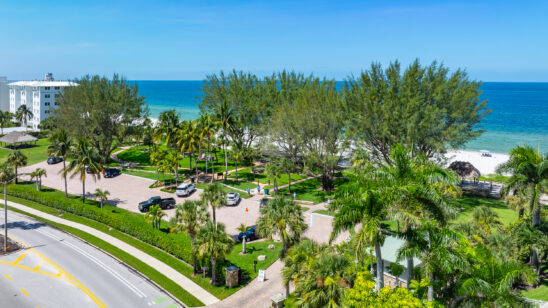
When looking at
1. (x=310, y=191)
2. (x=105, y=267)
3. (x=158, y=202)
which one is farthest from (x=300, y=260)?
(x=310, y=191)

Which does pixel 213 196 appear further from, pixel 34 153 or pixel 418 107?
pixel 34 153

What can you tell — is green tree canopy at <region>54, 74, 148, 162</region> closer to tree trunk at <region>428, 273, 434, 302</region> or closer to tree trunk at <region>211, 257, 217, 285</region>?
tree trunk at <region>211, 257, 217, 285</region>

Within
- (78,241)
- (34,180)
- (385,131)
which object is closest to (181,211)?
(78,241)

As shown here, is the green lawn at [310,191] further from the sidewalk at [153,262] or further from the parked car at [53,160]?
the parked car at [53,160]

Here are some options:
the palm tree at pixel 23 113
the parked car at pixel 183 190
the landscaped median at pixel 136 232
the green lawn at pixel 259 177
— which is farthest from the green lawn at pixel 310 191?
the palm tree at pixel 23 113

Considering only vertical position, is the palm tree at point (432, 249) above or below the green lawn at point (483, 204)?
above
